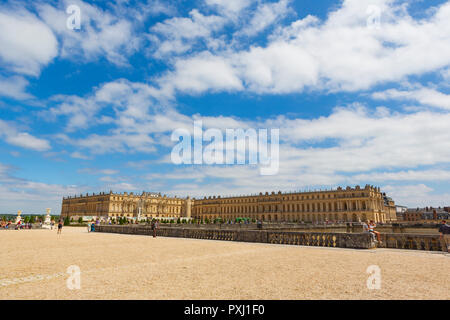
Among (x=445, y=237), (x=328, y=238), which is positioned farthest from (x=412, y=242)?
(x=328, y=238)

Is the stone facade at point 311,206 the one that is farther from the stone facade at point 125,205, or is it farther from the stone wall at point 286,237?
the stone wall at point 286,237

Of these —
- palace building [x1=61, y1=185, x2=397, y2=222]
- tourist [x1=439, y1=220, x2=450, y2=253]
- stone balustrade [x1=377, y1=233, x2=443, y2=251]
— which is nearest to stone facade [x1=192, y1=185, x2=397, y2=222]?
palace building [x1=61, y1=185, x2=397, y2=222]

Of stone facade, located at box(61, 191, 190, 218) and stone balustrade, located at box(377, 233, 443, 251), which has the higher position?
stone facade, located at box(61, 191, 190, 218)

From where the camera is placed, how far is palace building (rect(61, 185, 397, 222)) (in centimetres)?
9919

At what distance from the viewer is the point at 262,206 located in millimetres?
121188

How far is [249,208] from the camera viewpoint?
124750 mm

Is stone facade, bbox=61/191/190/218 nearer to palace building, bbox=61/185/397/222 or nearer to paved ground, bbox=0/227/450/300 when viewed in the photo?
palace building, bbox=61/185/397/222

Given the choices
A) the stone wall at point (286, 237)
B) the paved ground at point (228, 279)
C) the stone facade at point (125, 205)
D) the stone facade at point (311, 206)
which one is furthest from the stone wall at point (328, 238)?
the stone facade at point (125, 205)

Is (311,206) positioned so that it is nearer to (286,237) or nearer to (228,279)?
(286,237)

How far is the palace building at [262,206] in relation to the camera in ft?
325

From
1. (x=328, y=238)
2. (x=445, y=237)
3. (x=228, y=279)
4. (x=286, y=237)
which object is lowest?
(x=228, y=279)

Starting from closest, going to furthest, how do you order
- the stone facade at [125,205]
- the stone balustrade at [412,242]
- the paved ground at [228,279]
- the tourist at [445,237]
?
the paved ground at [228,279] < the tourist at [445,237] < the stone balustrade at [412,242] < the stone facade at [125,205]
